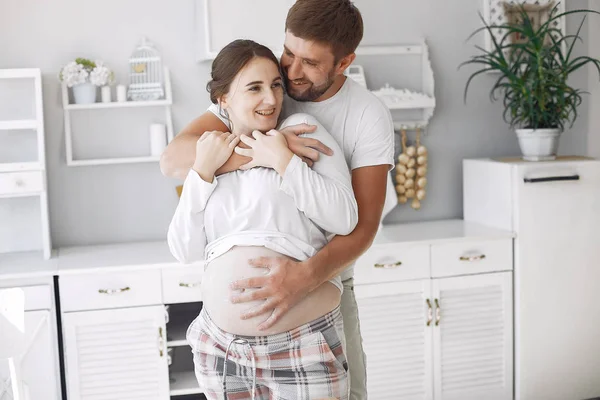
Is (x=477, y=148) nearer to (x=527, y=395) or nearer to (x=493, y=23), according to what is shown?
(x=493, y=23)

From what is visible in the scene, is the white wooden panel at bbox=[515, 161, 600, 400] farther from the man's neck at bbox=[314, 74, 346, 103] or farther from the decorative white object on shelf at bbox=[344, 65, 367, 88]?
the man's neck at bbox=[314, 74, 346, 103]

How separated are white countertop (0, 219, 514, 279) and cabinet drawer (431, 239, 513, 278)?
0.04 m

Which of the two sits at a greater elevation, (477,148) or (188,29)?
(188,29)

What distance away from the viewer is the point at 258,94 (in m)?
1.74

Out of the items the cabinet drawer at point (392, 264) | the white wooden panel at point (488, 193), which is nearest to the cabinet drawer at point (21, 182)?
the cabinet drawer at point (392, 264)

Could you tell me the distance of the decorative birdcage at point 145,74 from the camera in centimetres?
353

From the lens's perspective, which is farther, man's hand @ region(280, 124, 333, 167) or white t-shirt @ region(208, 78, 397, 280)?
white t-shirt @ region(208, 78, 397, 280)

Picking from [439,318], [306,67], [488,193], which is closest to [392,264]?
[439,318]

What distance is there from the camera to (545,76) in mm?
3605

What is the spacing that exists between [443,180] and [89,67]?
1.86 meters

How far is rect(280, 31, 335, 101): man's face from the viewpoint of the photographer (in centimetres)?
177

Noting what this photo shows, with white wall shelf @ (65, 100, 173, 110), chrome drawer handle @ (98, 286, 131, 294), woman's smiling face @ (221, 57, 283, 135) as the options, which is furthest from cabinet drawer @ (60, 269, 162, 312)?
woman's smiling face @ (221, 57, 283, 135)

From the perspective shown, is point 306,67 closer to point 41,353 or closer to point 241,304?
point 241,304

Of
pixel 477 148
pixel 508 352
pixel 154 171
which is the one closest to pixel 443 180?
pixel 477 148
